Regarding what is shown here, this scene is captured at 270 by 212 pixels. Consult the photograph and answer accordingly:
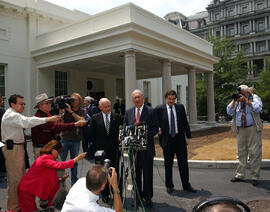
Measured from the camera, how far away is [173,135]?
16.2 feet

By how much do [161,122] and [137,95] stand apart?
3.33ft

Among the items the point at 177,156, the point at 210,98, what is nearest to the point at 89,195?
the point at 177,156

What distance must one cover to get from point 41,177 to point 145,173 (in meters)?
1.64

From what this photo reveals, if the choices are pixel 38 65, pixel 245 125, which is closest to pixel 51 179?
pixel 245 125

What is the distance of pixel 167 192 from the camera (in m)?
4.82

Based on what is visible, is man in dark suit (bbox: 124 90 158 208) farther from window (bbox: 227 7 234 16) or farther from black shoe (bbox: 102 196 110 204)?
window (bbox: 227 7 234 16)

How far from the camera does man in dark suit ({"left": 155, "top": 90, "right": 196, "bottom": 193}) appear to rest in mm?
4891

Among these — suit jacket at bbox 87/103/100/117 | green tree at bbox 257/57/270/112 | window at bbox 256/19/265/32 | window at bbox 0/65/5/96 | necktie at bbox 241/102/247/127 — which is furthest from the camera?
window at bbox 256/19/265/32

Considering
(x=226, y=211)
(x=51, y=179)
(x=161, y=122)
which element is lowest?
(x=51, y=179)

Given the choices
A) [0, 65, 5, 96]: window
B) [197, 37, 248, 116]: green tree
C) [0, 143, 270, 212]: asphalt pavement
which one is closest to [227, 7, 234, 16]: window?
[197, 37, 248, 116]: green tree

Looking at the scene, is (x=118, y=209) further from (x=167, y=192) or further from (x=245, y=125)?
(x=245, y=125)

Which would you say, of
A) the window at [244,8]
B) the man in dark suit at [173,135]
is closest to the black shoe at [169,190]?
the man in dark suit at [173,135]

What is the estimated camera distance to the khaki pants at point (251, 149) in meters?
5.12

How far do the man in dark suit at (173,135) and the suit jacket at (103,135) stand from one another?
0.96 m
